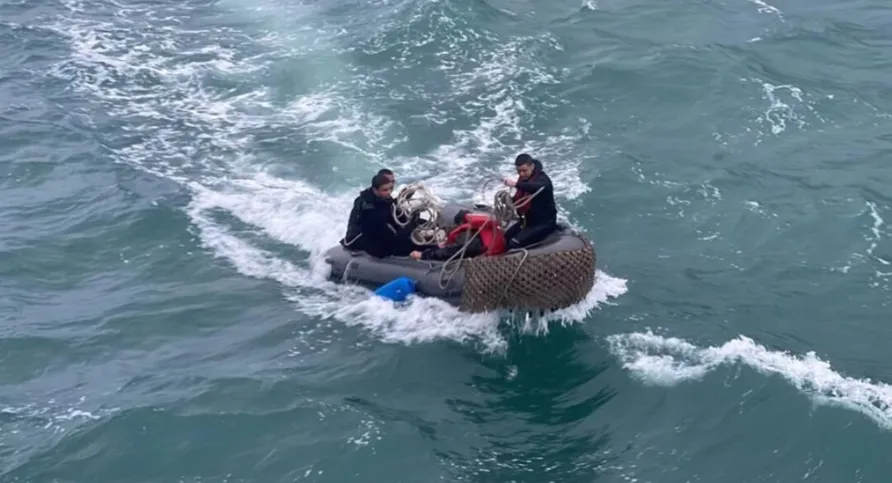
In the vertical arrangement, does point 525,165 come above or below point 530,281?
above

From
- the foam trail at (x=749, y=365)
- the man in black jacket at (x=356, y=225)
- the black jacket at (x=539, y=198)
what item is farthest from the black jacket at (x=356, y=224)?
the foam trail at (x=749, y=365)

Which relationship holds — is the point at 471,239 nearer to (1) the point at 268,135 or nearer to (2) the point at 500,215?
(2) the point at 500,215

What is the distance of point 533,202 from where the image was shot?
47.5ft

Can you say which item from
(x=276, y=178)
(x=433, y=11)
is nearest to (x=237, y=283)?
(x=276, y=178)

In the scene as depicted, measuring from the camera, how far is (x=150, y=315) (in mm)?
15336

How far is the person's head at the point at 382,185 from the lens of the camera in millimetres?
14945

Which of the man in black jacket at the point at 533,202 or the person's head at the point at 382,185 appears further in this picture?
the person's head at the point at 382,185

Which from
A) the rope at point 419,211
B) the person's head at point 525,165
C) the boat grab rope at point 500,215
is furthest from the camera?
the rope at point 419,211

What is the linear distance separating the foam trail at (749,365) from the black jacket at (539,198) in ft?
5.81

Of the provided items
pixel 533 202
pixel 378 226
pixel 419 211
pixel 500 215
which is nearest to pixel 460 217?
pixel 419 211

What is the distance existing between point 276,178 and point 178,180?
5.37 feet

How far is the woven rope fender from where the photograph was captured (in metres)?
13.6

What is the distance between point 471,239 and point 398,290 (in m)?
1.16

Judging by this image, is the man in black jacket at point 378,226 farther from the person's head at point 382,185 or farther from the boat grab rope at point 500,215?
the boat grab rope at point 500,215
